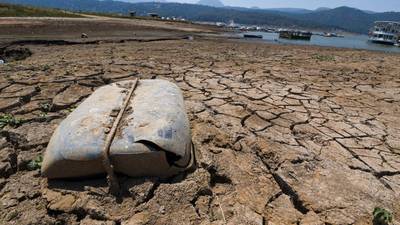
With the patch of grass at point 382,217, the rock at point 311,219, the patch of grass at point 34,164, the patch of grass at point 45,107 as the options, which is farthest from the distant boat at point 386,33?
the patch of grass at point 34,164

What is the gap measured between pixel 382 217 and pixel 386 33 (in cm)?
5100

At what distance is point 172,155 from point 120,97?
92 centimetres

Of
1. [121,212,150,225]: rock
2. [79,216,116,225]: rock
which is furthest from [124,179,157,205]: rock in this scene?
[79,216,116,225]: rock

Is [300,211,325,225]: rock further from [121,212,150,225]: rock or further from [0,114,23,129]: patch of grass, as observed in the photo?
[0,114,23,129]: patch of grass

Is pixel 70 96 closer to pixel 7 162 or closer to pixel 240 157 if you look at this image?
pixel 7 162

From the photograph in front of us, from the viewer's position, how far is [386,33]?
150ft

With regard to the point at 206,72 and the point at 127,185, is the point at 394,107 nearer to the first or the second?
the point at 206,72

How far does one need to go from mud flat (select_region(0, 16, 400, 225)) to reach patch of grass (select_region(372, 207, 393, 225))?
0.16ft

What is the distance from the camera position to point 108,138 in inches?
91.6

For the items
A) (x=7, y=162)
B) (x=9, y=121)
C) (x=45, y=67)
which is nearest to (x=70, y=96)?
(x=9, y=121)

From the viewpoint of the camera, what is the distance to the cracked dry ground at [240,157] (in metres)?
2.21

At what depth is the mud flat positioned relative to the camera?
2.21 metres

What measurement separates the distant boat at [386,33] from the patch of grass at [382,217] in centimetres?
4710

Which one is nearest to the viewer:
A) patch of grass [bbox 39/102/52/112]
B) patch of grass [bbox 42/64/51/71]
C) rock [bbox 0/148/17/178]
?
rock [bbox 0/148/17/178]
